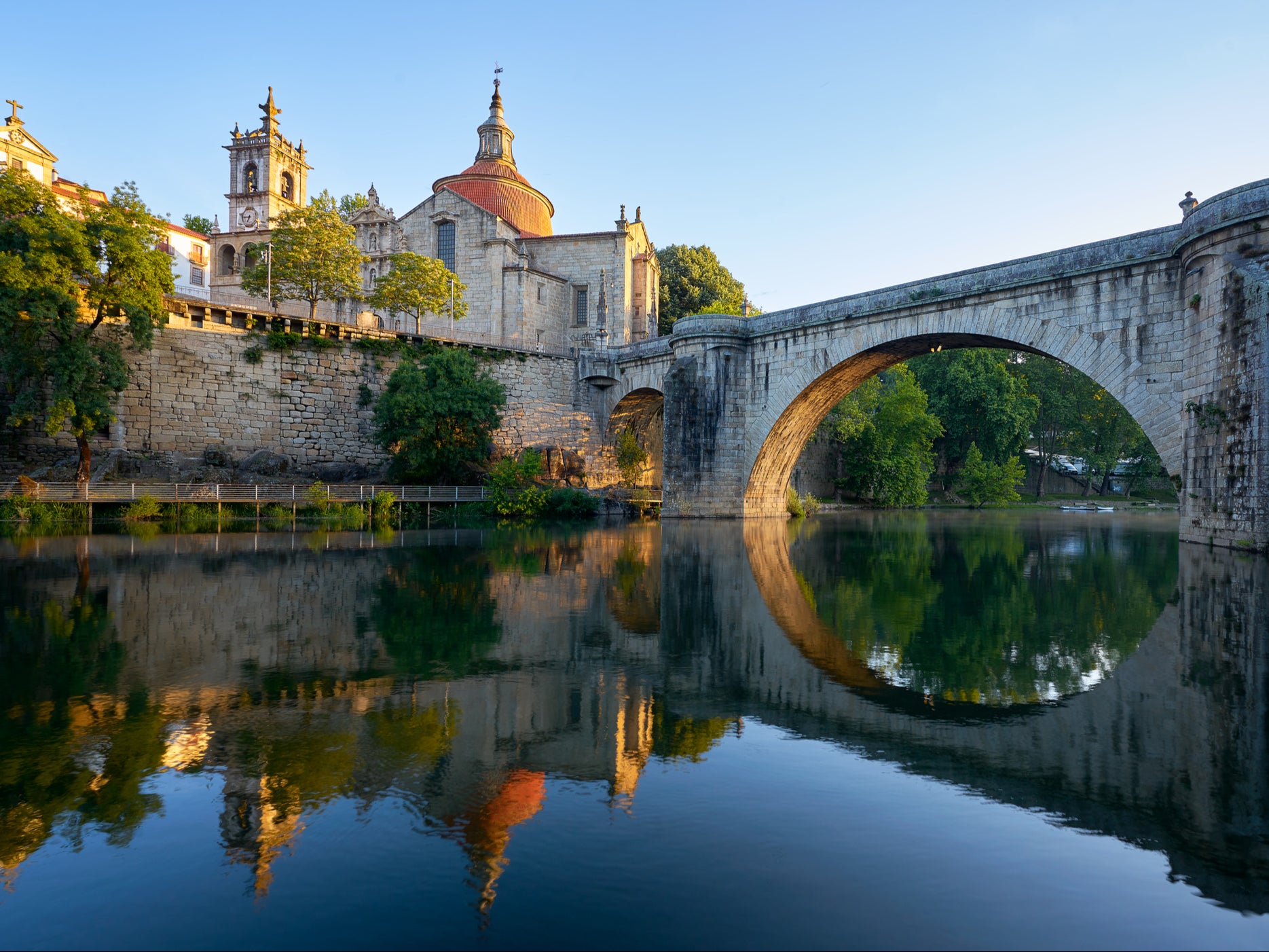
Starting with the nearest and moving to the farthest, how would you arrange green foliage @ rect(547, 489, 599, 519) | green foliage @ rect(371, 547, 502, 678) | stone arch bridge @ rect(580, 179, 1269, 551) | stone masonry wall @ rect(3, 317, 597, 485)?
green foliage @ rect(371, 547, 502, 678)
stone arch bridge @ rect(580, 179, 1269, 551)
stone masonry wall @ rect(3, 317, 597, 485)
green foliage @ rect(547, 489, 599, 519)

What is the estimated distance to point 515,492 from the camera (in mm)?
30062

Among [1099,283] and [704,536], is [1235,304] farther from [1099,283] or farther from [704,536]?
[704,536]

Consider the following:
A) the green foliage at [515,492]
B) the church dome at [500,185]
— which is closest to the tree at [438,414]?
the green foliage at [515,492]

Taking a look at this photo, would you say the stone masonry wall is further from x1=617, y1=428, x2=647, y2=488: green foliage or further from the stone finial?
the stone finial

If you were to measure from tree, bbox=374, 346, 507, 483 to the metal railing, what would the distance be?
1.36 metres

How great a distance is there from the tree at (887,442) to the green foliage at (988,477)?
2504 millimetres

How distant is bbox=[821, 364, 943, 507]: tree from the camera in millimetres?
44688

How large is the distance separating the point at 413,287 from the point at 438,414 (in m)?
13.4

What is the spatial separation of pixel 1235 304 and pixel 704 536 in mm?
12798

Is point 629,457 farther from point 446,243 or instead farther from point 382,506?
point 446,243

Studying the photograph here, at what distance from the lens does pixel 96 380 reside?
82.2 ft

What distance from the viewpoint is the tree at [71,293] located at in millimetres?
23484

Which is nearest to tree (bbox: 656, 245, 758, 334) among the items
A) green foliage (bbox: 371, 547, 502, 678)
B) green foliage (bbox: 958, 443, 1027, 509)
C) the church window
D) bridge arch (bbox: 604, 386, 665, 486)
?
bridge arch (bbox: 604, 386, 665, 486)

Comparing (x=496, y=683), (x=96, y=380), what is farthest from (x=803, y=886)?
(x=96, y=380)
